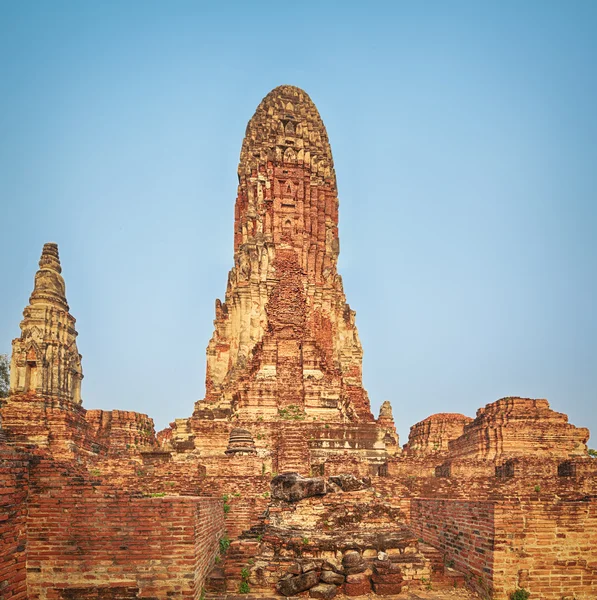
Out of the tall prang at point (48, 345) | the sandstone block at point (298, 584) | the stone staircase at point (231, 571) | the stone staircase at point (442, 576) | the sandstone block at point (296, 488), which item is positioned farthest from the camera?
the tall prang at point (48, 345)

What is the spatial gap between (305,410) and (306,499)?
11.0 meters

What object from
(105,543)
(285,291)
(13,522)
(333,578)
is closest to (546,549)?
(333,578)

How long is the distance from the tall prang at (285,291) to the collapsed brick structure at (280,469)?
0.30 feet

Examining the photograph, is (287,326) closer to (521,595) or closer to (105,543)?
(521,595)

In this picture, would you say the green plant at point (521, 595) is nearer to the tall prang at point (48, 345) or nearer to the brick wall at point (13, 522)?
the brick wall at point (13, 522)

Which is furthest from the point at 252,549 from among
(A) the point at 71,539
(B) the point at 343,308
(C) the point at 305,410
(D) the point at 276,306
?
(B) the point at 343,308

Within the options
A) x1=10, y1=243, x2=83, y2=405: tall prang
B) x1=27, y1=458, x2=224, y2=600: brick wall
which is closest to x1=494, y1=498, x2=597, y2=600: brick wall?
x1=27, y1=458, x2=224, y2=600: brick wall

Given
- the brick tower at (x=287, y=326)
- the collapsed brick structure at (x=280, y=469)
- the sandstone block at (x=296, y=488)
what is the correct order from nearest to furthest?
1. the collapsed brick structure at (x=280, y=469)
2. the sandstone block at (x=296, y=488)
3. the brick tower at (x=287, y=326)

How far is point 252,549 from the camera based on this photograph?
393 inches

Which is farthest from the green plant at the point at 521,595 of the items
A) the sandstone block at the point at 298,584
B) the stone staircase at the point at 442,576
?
the sandstone block at the point at 298,584

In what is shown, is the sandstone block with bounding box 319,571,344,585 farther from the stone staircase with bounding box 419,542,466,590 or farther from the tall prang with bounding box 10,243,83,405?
the tall prang with bounding box 10,243,83,405

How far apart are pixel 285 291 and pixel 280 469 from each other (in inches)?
337

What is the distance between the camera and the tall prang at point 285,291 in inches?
880

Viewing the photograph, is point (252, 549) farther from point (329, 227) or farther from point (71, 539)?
point (329, 227)
